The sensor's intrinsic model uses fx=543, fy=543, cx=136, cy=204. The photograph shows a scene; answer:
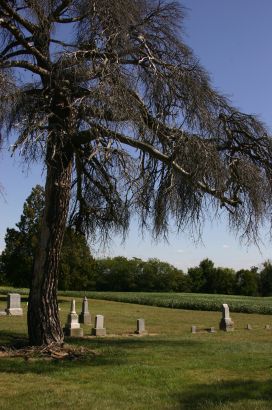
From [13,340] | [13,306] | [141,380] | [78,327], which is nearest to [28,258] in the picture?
[13,306]

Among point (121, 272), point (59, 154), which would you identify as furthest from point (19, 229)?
point (121, 272)

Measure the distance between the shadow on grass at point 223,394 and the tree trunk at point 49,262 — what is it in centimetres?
417

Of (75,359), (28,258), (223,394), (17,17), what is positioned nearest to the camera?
(223,394)

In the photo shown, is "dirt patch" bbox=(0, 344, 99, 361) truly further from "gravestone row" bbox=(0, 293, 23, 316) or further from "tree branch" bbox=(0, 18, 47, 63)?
"gravestone row" bbox=(0, 293, 23, 316)

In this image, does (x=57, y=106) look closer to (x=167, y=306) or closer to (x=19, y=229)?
(x=19, y=229)

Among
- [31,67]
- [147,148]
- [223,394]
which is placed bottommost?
[223,394]

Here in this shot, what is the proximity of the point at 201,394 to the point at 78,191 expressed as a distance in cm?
710

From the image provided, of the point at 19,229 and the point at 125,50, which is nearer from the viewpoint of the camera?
the point at 125,50

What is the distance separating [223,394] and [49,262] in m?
5.08

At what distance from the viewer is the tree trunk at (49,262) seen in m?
11.3

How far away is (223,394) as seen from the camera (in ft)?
24.9

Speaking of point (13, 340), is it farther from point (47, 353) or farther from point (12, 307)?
point (12, 307)

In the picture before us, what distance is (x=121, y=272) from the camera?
291ft

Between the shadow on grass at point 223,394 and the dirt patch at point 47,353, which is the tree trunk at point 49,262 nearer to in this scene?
the dirt patch at point 47,353
